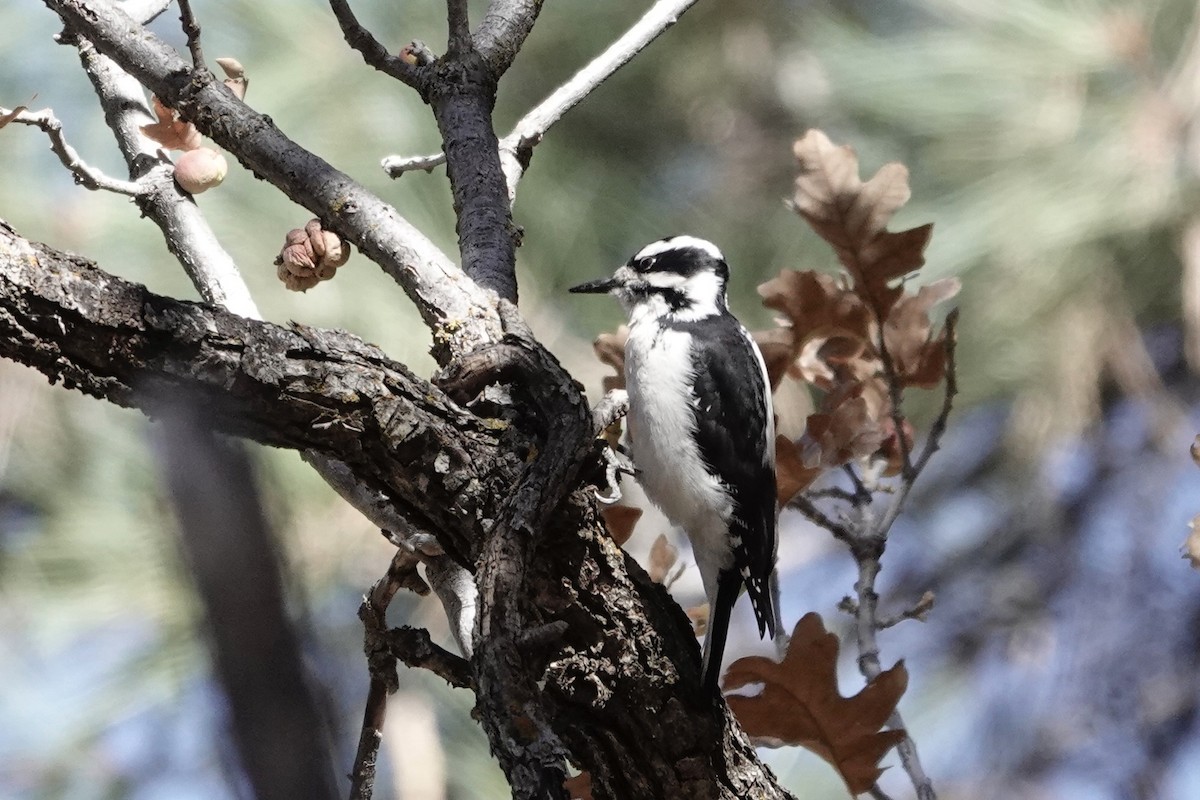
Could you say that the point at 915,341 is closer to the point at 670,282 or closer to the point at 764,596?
the point at 764,596

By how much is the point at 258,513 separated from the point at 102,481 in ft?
9.18

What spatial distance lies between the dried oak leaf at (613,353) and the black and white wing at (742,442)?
0.46 ft

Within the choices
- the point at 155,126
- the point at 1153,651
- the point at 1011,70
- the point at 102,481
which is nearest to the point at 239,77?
the point at 155,126

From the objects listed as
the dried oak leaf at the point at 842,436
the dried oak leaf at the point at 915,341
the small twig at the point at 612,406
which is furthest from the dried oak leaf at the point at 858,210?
the small twig at the point at 612,406

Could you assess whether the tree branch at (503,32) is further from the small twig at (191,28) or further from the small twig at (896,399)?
the small twig at (896,399)

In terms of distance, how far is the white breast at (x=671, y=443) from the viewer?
86.9 inches

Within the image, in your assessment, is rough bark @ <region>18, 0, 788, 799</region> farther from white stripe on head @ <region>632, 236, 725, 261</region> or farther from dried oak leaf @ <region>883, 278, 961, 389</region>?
white stripe on head @ <region>632, 236, 725, 261</region>

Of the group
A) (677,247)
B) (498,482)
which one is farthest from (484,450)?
(677,247)

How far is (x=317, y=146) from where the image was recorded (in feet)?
10.1

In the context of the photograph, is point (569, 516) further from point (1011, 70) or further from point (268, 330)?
point (1011, 70)

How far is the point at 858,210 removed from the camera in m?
1.94

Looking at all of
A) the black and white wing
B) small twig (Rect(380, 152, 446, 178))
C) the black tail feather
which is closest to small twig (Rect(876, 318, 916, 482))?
the black and white wing

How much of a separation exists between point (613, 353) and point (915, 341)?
1.72 ft

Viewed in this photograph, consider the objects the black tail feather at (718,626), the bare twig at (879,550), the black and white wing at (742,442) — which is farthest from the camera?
the black and white wing at (742,442)
